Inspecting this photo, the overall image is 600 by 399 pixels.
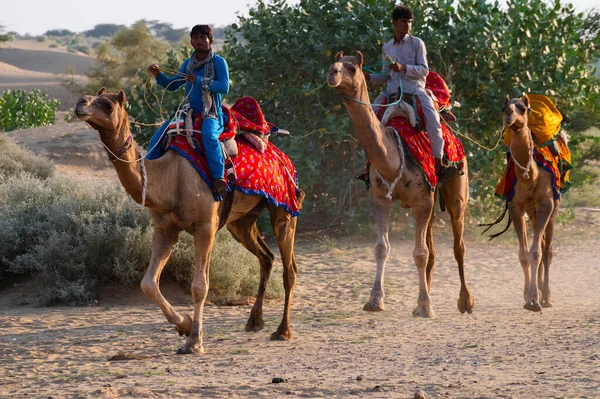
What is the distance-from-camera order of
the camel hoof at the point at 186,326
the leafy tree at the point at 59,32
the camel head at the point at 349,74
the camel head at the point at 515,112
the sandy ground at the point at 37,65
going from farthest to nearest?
the leafy tree at the point at 59,32 → the sandy ground at the point at 37,65 → the camel head at the point at 515,112 → the camel head at the point at 349,74 → the camel hoof at the point at 186,326

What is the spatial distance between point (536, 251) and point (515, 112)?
1.63 m

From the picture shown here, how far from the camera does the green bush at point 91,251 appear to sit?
35.2 ft

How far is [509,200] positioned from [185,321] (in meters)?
4.38

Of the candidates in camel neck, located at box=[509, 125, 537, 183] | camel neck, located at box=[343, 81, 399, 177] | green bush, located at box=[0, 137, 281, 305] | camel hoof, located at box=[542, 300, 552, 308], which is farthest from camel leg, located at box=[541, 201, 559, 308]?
green bush, located at box=[0, 137, 281, 305]

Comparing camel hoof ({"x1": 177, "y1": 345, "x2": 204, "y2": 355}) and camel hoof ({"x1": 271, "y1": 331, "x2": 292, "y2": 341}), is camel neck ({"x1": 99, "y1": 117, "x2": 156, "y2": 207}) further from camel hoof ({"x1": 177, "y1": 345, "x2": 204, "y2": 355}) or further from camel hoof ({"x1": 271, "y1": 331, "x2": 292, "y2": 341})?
camel hoof ({"x1": 271, "y1": 331, "x2": 292, "y2": 341})

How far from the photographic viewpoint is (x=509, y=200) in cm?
1080

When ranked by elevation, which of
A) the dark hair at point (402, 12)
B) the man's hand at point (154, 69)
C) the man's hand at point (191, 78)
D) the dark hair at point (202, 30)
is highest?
the dark hair at point (402, 12)

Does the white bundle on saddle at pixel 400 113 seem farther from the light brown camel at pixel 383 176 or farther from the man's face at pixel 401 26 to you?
the man's face at pixel 401 26

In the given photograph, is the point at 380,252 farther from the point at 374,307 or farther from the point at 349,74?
the point at 349,74

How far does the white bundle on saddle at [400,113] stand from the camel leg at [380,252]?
0.88m

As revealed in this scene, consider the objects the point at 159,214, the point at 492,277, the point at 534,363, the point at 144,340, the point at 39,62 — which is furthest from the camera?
the point at 39,62

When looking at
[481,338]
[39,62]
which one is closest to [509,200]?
[481,338]

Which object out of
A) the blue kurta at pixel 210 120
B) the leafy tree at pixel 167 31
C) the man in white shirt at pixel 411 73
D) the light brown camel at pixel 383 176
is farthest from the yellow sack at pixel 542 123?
the leafy tree at pixel 167 31

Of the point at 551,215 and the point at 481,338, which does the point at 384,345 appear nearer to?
the point at 481,338
